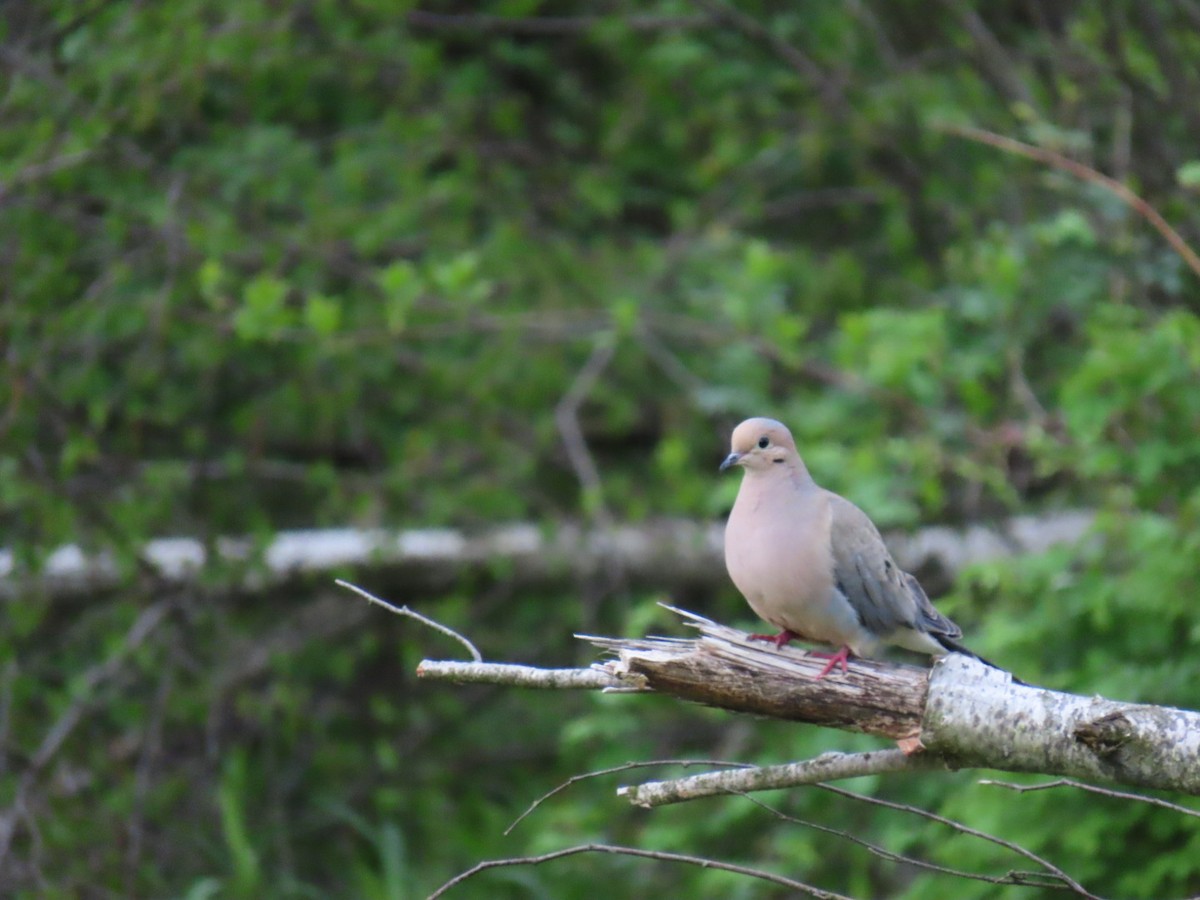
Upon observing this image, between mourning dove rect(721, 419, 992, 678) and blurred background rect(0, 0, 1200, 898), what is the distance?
0.61 metres

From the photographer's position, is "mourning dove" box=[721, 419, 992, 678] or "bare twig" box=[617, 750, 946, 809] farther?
"mourning dove" box=[721, 419, 992, 678]

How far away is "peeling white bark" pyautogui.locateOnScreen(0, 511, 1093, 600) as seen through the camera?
5.45 metres

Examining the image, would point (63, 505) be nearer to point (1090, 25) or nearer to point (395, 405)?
point (395, 405)

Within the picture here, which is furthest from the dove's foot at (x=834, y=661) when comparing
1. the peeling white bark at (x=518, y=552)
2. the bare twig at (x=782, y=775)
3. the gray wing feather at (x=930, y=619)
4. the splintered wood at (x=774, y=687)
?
the peeling white bark at (x=518, y=552)

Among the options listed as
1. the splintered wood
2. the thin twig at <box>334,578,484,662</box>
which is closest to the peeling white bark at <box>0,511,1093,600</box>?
the splintered wood

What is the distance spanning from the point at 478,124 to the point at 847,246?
6.52ft

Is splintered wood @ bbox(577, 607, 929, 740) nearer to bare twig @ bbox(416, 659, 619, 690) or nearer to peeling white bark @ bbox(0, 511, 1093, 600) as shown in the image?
bare twig @ bbox(416, 659, 619, 690)

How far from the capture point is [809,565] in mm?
3088

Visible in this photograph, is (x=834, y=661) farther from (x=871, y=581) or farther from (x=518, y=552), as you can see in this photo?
(x=518, y=552)

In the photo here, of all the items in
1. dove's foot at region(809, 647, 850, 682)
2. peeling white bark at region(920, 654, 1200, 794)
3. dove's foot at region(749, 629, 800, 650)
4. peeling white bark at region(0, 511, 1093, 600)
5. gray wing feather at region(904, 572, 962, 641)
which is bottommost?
peeling white bark at region(0, 511, 1093, 600)

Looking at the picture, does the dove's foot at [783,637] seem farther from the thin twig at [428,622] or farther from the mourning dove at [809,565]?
the thin twig at [428,622]

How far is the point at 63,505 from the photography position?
483cm

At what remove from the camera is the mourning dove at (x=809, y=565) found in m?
3.08

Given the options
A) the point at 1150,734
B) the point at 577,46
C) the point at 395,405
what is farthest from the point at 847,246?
the point at 1150,734
